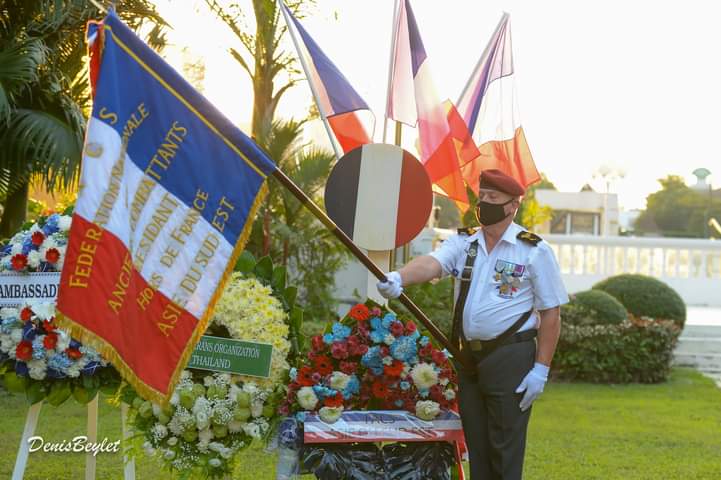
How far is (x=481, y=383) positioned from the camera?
14.9 ft

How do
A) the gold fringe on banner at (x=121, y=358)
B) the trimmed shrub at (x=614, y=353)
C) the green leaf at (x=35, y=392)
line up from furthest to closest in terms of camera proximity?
the trimmed shrub at (x=614, y=353), the green leaf at (x=35, y=392), the gold fringe on banner at (x=121, y=358)

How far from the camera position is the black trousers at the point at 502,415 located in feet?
14.7

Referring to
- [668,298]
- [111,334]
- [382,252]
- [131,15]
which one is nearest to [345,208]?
[382,252]

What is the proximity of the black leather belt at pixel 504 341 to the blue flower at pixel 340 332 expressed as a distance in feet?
2.22

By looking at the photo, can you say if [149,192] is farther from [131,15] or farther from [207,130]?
[131,15]

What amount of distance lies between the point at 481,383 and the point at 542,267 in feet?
2.19

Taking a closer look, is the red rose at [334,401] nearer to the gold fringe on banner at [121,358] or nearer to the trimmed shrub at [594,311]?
the gold fringe on banner at [121,358]

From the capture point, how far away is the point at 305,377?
15.5ft

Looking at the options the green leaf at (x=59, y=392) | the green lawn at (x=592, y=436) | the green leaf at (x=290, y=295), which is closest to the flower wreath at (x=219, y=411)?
the green leaf at (x=290, y=295)

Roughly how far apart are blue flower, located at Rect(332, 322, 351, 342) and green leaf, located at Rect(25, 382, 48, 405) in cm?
181

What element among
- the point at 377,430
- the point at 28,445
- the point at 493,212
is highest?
the point at 493,212

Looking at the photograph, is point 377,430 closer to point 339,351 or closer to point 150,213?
point 339,351

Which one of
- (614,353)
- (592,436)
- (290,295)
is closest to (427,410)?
(290,295)

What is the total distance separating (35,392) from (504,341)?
2.75m
